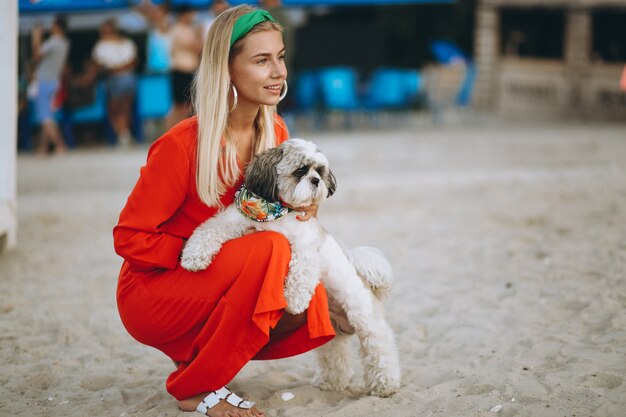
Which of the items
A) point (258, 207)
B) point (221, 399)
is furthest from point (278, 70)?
point (221, 399)

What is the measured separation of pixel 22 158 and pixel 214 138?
8.39 m

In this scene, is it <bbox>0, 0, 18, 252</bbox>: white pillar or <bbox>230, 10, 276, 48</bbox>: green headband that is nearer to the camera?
<bbox>230, 10, 276, 48</bbox>: green headband

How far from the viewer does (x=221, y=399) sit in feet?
10.9

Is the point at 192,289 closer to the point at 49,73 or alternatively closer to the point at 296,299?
the point at 296,299

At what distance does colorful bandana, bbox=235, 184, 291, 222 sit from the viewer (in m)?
3.21

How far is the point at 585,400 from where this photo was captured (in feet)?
10.9

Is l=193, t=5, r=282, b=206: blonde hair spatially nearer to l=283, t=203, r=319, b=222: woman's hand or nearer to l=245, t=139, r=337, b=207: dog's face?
l=245, t=139, r=337, b=207: dog's face

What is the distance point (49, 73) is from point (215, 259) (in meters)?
8.57

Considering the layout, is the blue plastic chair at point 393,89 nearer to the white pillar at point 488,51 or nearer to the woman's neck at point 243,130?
the white pillar at point 488,51

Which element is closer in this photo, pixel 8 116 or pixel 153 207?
pixel 153 207

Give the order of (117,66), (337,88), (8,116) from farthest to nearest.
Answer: (337,88), (117,66), (8,116)

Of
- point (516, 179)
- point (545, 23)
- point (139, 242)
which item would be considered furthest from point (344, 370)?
point (545, 23)

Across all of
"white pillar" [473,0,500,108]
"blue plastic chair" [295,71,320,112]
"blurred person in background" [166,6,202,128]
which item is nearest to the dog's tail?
"blurred person in background" [166,6,202,128]

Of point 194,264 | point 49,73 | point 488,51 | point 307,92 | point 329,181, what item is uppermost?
point 488,51
